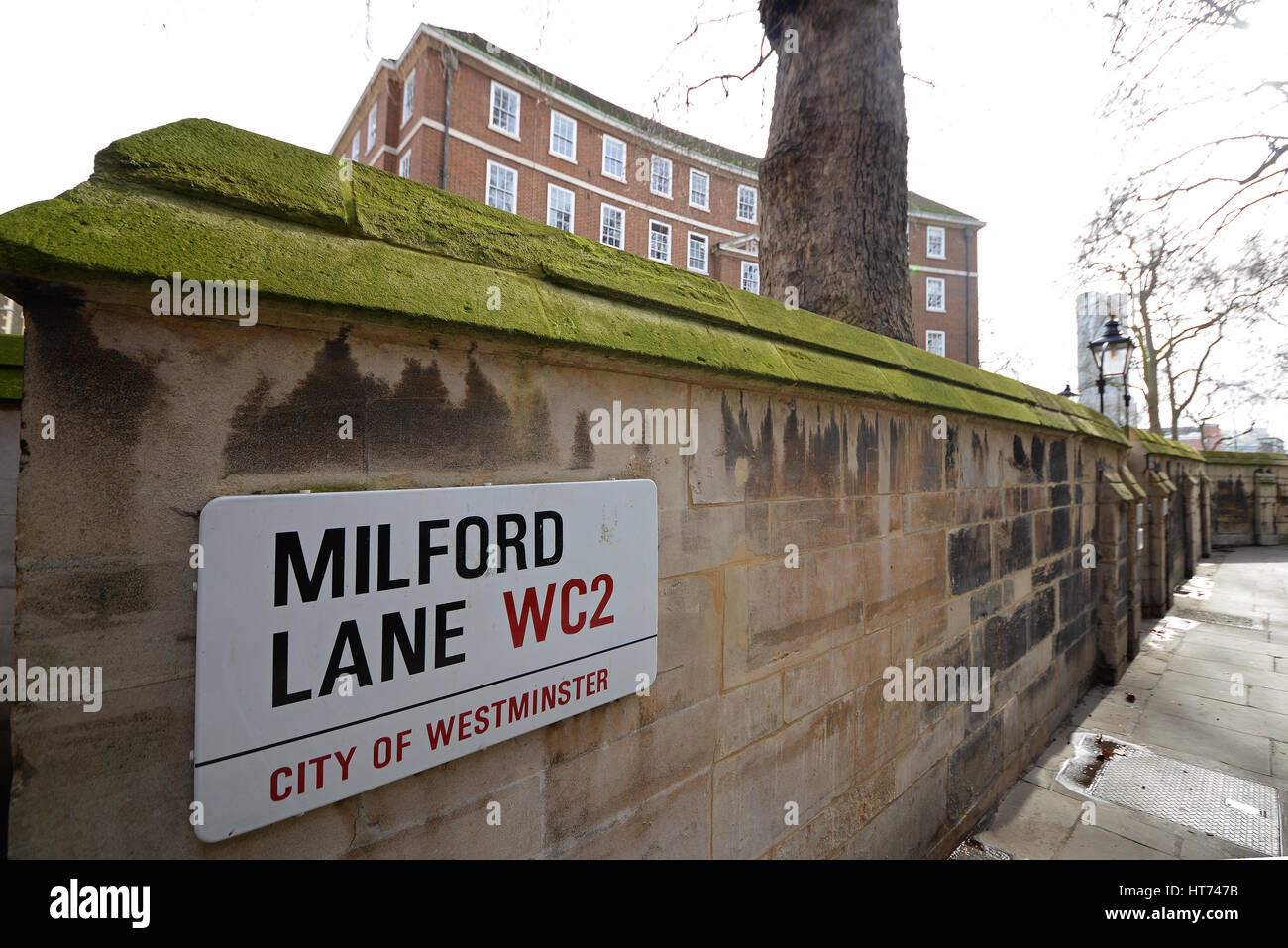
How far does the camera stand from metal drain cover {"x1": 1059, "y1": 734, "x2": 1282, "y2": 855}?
3.46 meters

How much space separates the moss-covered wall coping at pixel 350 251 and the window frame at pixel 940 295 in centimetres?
3486

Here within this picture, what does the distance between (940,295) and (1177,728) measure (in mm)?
32059

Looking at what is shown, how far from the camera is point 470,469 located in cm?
138

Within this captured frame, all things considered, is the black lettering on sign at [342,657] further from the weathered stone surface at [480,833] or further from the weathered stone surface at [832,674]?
the weathered stone surface at [832,674]

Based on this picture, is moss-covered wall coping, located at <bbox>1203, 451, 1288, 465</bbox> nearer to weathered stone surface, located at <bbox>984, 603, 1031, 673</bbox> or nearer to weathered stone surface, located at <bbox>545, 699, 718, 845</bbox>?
weathered stone surface, located at <bbox>984, 603, 1031, 673</bbox>

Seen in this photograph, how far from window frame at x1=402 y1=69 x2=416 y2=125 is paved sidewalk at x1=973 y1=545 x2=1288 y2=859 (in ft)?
75.1

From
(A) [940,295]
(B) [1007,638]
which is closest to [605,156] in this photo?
(A) [940,295]

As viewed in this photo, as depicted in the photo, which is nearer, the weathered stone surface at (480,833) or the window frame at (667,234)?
the weathered stone surface at (480,833)

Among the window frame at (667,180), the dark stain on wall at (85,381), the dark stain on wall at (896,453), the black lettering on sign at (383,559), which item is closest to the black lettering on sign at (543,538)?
the black lettering on sign at (383,559)

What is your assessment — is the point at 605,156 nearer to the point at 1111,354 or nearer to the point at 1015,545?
the point at 1111,354

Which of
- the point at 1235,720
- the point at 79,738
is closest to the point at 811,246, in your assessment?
the point at 79,738

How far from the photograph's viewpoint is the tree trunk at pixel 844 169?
451 cm

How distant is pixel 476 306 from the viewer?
133 cm
